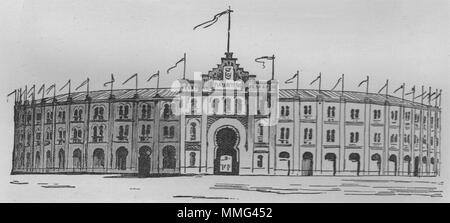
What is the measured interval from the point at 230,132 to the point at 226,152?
0.39 meters

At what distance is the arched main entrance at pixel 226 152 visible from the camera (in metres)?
14.0

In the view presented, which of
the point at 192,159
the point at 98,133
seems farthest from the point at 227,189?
the point at 98,133

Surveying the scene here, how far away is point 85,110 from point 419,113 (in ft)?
20.7

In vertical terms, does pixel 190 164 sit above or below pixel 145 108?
below

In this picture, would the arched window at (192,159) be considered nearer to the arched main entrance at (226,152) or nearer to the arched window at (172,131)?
the arched main entrance at (226,152)

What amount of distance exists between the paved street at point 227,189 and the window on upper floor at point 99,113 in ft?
5.13

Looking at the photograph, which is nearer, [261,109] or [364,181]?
[364,181]

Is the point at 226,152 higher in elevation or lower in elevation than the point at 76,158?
higher

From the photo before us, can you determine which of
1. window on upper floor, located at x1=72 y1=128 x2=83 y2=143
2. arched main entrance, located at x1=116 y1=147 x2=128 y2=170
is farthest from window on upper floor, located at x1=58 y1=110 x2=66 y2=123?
arched main entrance, located at x1=116 y1=147 x2=128 y2=170

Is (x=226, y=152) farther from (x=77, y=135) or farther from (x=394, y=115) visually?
(x=394, y=115)

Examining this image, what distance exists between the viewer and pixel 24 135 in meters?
13.7

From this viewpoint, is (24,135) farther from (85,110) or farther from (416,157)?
(416,157)

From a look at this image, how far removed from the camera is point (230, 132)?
14836 mm

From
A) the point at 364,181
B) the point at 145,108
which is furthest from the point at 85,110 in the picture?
the point at 364,181
